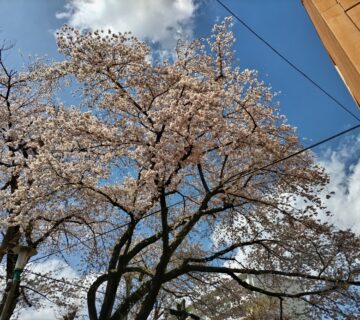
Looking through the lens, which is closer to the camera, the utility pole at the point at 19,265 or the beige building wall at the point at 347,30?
the beige building wall at the point at 347,30

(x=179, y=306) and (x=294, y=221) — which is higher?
(x=294, y=221)

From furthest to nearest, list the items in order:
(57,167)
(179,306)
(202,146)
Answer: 1. (179,306)
2. (202,146)
3. (57,167)

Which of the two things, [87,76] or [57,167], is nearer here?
[57,167]

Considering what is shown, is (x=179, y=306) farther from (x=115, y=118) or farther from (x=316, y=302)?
(x=115, y=118)

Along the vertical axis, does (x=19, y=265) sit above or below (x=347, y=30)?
below

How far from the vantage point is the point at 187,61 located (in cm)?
907

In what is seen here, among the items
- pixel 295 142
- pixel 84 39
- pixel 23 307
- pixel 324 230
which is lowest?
pixel 23 307

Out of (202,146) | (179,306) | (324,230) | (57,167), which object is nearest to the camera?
(57,167)

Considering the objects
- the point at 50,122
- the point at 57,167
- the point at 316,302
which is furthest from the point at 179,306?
the point at 50,122

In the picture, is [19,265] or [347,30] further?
[19,265]

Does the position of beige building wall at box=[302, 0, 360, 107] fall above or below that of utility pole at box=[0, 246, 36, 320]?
above

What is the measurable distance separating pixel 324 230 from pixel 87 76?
6.52 m

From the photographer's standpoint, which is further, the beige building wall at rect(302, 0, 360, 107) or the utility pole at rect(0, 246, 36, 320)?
the utility pole at rect(0, 246, 36, 320)

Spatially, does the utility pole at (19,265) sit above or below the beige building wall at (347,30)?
below
